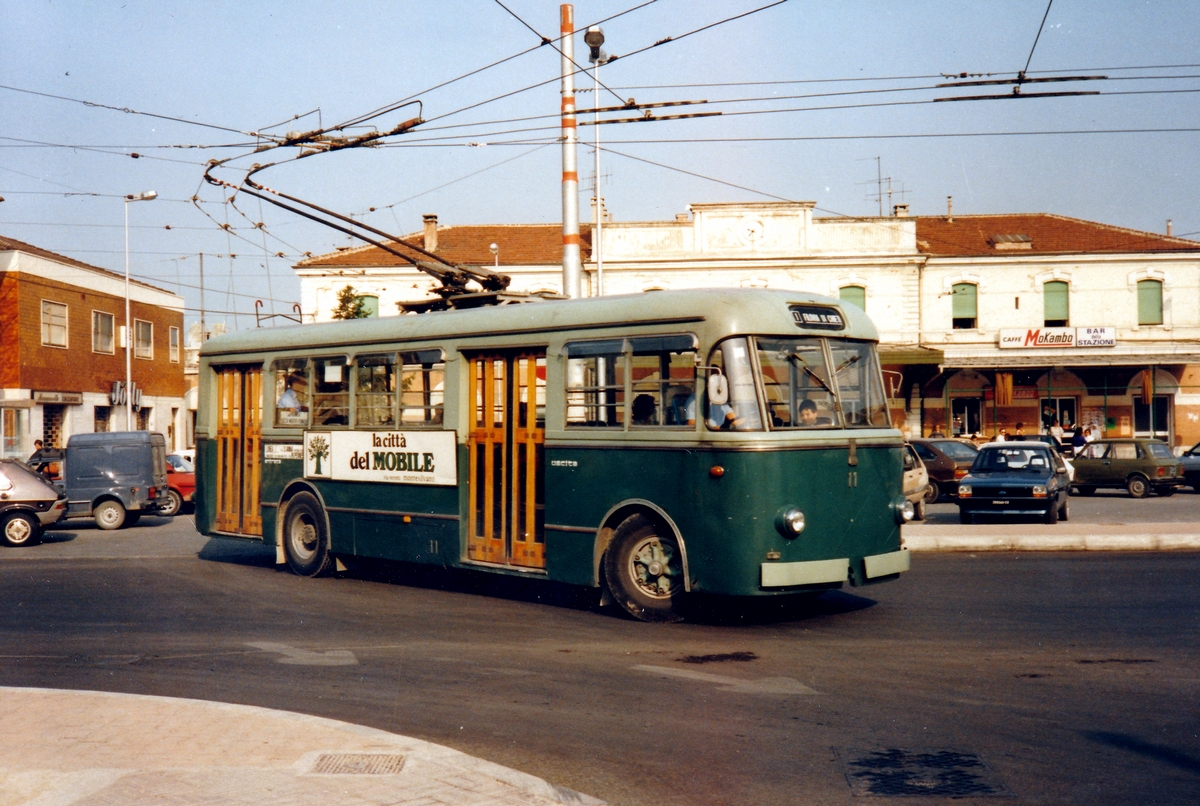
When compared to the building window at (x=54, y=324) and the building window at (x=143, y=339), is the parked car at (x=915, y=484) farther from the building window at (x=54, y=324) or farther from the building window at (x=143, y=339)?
the building window at (x=143, y=339)

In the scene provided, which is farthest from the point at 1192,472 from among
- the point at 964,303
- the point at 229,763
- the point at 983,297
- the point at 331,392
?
the point at 229,763

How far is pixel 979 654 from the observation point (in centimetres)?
925

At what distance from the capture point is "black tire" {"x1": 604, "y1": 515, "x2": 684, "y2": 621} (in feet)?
35.6

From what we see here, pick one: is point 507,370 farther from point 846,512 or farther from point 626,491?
point 846,512

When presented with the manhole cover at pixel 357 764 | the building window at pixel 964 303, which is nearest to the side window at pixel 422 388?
the manhole cover at pixel 357 764

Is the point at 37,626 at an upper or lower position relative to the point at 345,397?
lower

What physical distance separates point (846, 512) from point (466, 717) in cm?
460

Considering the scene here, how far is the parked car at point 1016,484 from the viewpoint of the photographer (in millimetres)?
20906

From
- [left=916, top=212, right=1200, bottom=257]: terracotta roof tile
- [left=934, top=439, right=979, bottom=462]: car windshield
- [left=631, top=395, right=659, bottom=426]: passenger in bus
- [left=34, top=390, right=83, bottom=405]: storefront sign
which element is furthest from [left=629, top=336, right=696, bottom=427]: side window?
[left=916, top=212, right=1200, bottom=257]: terracotta roof tile

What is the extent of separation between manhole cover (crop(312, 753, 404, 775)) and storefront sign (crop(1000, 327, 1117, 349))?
43.4 m

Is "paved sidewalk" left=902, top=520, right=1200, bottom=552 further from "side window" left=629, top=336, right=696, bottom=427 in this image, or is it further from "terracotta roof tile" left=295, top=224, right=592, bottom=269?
"terracotta roof tile" left=295, top=224, right=592, bottom=269

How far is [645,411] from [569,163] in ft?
22.7

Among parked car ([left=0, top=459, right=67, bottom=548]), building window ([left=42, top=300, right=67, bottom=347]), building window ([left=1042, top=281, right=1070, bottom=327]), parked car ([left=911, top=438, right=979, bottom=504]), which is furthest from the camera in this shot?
building window ([left=1042, top=281, right=1070, bottom=327])

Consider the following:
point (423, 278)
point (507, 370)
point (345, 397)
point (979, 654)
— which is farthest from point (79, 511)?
point (423, 278)
